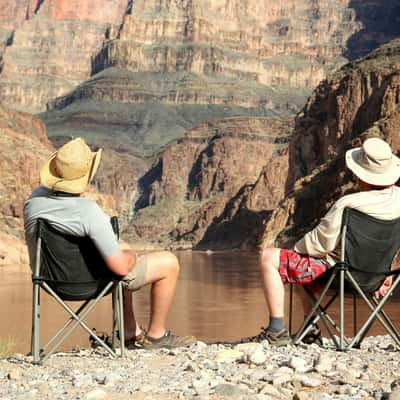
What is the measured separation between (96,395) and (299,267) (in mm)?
2155

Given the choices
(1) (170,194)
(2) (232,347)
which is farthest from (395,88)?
(1) (170,194)

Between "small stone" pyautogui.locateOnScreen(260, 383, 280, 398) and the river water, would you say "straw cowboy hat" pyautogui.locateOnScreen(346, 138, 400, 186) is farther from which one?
the river water

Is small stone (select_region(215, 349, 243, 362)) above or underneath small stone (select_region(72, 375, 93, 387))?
underneath

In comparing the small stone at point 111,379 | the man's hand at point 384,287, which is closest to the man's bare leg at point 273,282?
the man's hand at point 384,287

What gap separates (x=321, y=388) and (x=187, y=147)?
6586 inches

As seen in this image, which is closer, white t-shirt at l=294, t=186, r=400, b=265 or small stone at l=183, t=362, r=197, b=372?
small stone at l=183, t=362, r=197, b=372

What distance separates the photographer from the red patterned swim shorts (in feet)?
21.8

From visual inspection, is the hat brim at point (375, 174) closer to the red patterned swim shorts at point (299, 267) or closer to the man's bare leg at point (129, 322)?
the red patterned swim shorts at point (299, 267)

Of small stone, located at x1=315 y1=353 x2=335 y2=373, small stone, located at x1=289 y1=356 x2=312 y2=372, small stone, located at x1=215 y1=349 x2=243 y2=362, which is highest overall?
small stone, located at x1=315 y1=353 x2=335 y2=373

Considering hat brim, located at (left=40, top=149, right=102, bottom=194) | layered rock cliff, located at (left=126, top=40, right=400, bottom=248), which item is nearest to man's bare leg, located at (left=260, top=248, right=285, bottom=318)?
hat brim, located at (left=40, top=149, right=102, bottom=194)

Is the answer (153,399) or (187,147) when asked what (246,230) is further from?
(153,399)

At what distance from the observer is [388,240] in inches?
258

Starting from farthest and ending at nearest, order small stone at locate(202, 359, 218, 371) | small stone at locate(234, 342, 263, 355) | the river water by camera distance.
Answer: the river water
small stone at locate(234, 342, 263, 355)
small stone at locate(202, 359, 218, 371)

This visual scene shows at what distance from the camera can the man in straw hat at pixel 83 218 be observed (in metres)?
6.16
